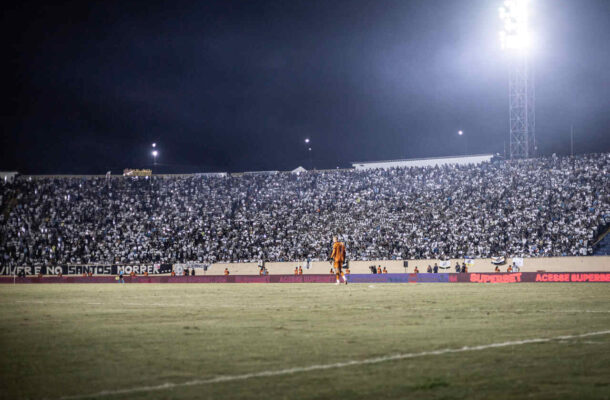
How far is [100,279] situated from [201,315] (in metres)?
43.9

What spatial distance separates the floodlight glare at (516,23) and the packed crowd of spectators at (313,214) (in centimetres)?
1115

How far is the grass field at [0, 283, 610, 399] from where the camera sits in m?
7.95

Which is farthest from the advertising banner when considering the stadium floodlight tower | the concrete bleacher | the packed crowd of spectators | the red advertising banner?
the stadium floodlight tower

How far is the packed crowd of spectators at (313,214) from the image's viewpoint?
55.6 metres

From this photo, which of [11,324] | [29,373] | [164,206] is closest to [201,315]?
[11,324]

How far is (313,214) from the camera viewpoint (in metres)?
67.1

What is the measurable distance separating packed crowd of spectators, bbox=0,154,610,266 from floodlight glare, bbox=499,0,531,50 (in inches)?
439

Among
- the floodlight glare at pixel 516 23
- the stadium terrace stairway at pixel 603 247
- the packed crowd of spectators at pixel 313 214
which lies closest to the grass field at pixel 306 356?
the stadium terrace stairway at pixel 603 247

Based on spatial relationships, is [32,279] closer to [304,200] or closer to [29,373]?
[304,200]

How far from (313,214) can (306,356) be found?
186 feet

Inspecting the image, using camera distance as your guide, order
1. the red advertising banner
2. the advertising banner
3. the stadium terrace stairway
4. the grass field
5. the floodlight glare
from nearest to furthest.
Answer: the grass field → the red advertising banner → the stadium terrace stairway → the floodlight glare → the advertising banner

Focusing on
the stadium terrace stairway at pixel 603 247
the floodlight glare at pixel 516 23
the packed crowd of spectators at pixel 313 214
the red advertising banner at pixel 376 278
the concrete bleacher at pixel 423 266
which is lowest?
the red advertising banner at pixel 376 278

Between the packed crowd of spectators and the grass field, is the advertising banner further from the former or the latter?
the grass field

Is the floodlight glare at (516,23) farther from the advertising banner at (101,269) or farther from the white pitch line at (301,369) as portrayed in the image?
the white pitch line at (301,369)
